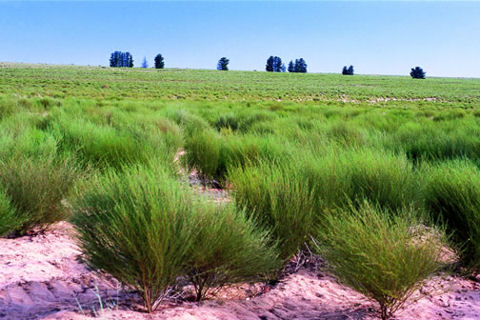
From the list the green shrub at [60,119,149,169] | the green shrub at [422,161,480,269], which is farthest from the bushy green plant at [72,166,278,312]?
the green shrub at [60,119,149,169]

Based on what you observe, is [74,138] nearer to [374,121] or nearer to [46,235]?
[46,235]

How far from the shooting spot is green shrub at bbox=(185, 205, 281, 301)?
204cm

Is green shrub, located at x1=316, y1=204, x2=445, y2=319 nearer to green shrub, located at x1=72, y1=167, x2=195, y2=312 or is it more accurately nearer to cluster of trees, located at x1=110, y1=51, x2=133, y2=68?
green shrub, located at x1=72, y1=167, x2=195, y2=312

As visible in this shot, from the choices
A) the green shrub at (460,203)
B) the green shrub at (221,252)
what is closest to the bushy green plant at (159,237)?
the green shrub at (221,252)

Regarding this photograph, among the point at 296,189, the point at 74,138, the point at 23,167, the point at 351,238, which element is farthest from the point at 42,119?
the point at 351,238

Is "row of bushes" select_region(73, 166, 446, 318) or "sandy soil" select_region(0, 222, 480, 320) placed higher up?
"row of bushes" select_region(73, 166, 446, 318)

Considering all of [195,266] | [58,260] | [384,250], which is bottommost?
[58,260]

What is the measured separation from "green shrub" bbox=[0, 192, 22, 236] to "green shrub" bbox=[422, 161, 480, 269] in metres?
2.71

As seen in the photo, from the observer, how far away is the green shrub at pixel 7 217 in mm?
2750

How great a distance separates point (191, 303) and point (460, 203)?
73.7 inches

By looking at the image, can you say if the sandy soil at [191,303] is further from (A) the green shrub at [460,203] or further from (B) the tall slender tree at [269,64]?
(B) the tall slender tree at [269,64]

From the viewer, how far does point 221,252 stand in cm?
210

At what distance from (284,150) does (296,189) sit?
1.93 m

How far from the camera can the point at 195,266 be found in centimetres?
206
